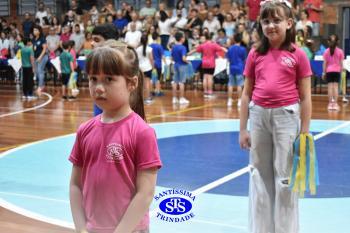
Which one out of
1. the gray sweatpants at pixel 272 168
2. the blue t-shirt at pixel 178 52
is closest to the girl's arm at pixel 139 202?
the gray sweatpants at pixel 272 168

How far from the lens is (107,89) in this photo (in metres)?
2.36

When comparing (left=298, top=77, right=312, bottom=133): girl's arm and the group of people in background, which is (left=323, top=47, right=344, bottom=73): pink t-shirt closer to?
the group of people in background

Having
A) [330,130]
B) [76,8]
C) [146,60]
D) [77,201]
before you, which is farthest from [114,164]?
[76,8]

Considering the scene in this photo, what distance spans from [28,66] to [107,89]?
14.6 metres

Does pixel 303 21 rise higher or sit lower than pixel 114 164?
higher

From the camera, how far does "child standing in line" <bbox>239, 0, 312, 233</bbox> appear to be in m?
4.07

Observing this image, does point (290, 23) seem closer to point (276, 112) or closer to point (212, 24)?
point (276, 112)

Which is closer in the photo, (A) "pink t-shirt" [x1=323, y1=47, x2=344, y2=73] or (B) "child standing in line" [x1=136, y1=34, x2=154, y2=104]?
(A) "pink t-shirt" [x1=323, y1=47, x2=344, y2=73]

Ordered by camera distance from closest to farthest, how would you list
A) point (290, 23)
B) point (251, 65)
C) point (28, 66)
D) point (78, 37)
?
point (290, 23)
point (251, 65)
point (28, 66)
point (78, 37)

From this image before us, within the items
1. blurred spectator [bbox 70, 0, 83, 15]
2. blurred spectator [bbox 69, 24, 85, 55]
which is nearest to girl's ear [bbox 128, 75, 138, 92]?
blurred spectator [bbox 69, 24, 85, 55]

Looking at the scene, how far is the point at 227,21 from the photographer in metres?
18.4

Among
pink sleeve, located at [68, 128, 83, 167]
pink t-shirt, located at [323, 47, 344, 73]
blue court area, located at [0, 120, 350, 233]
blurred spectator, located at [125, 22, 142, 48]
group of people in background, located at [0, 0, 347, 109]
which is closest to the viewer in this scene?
pink sleeve, located at [68, 128, 83, 167]

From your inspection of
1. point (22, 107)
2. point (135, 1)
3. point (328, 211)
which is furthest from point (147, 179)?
point (135, 1)

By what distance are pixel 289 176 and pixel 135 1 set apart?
66.6 ft
